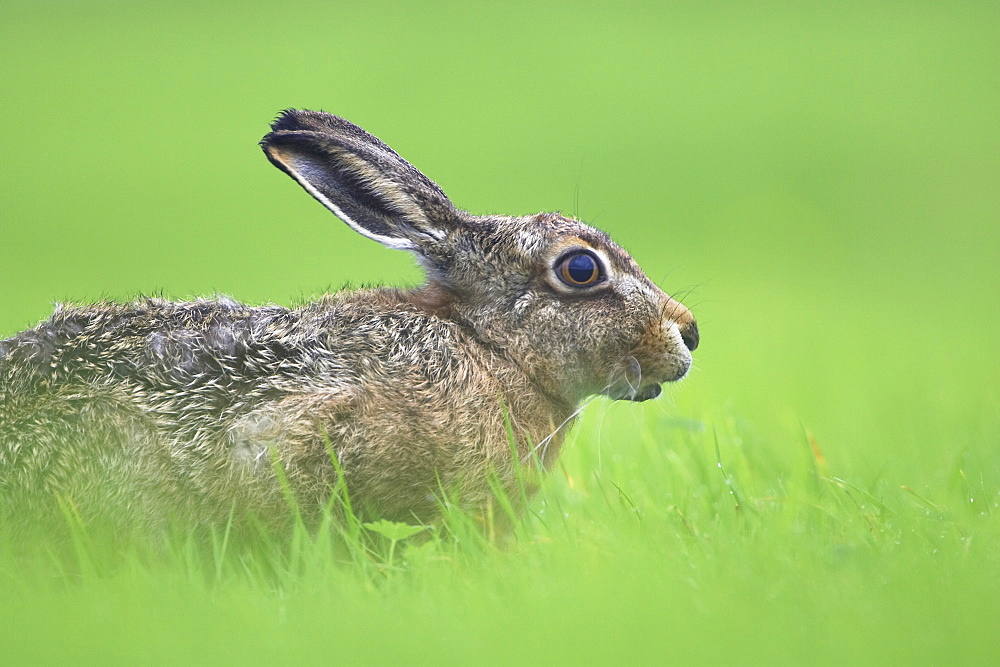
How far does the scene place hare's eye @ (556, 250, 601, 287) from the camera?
5.91 meters

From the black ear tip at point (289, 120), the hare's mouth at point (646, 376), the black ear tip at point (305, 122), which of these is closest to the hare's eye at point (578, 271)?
the hare's mouth at point (646, 376)

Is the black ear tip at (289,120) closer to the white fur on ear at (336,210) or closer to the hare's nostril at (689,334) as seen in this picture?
the white fur on ear at (336,210)

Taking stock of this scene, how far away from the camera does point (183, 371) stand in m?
5.11

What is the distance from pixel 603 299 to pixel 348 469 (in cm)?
176

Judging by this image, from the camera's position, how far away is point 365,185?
6.05 meters

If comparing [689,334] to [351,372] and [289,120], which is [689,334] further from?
[289,120]

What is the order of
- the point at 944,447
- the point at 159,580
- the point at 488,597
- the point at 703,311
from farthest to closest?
1. the point at 703,311
2. the point at 944,447
3. the point at 159,580
4. the point at 488,597

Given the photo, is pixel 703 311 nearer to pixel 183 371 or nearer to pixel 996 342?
pixel 996 342

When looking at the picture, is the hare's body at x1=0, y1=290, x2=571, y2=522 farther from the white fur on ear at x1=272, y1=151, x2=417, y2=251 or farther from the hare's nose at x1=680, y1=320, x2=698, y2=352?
the hare's nose at x1=680, y1=320, x2=698, y2=352

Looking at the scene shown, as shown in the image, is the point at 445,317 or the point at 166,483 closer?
the point at 166,483

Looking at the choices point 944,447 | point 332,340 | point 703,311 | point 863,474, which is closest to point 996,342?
point 703,311

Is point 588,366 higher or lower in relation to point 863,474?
higher

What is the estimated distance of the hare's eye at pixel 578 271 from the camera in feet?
19.4

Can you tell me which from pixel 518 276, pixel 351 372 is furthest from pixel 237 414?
pixel 518 276
